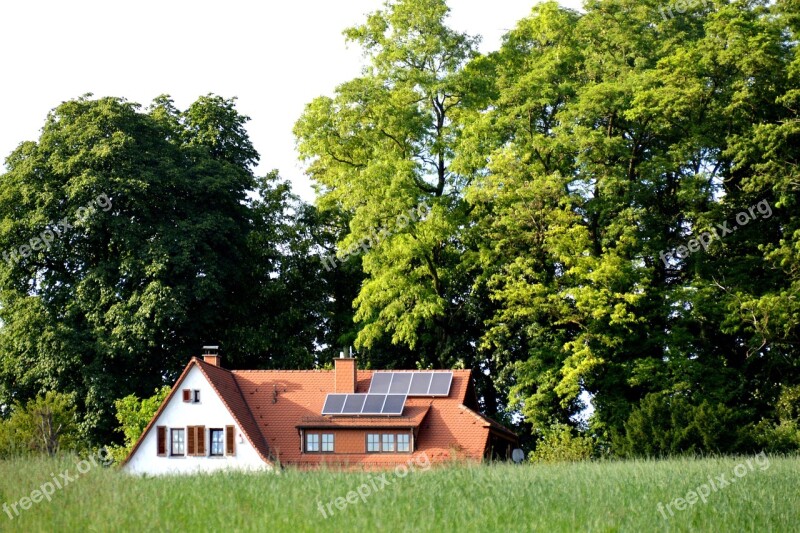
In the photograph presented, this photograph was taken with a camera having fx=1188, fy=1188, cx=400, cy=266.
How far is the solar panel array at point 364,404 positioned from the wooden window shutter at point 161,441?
620 cm

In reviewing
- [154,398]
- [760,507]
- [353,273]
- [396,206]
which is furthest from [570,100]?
[760,507]

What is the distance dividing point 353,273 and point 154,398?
11581 millimetres

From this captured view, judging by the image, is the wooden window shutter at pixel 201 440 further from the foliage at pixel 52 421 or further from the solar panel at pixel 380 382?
the solar panel at pixel 380 382

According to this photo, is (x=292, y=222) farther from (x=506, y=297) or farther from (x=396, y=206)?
(x=506, y=297)

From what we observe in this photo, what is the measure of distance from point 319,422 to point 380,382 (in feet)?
10.0

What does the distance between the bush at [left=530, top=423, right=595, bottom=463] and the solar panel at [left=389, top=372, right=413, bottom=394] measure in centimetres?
556

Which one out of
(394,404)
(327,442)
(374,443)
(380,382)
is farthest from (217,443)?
(394,404)

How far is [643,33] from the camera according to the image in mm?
49375

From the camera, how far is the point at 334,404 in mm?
45312

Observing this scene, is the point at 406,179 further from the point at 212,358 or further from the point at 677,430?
the point at 677,430

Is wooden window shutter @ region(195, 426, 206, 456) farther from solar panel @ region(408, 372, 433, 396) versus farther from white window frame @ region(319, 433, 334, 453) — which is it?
solar panel @ region(408, 372, 433, 396)

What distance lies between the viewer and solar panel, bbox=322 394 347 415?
45094 millimetres

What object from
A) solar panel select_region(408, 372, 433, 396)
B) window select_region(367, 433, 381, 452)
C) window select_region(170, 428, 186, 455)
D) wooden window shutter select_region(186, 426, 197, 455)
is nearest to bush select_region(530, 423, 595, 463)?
solar panel select_region(408, 372, 433, 396)

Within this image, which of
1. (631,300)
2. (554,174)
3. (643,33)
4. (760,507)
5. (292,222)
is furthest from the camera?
(292,222)
